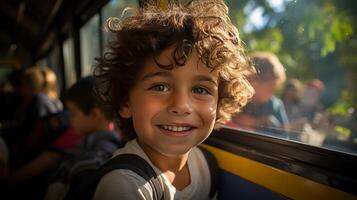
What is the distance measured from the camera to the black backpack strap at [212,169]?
1.23 meters

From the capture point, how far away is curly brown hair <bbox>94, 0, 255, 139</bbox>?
977mm

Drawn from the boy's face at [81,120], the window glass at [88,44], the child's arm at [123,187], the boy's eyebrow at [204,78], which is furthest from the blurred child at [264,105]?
the window glass at [88,44]

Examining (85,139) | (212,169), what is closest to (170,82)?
(212,169)

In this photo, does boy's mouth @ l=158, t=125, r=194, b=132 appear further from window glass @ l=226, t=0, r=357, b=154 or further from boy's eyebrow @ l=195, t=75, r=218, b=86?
window glass @ l=226, t=0, r=357, b=154

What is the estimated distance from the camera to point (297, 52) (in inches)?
63.8

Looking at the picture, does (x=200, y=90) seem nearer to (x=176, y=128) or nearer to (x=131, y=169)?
(x=176, y=128)

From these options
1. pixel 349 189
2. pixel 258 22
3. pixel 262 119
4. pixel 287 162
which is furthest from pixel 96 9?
pixel 349 189

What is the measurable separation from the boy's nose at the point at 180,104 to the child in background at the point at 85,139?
1.93 ft

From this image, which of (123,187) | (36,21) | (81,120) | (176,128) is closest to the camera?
(123,187)

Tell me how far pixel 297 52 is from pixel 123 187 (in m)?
1.09

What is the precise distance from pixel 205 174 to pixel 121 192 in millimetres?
420

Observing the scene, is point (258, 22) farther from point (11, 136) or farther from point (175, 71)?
point (11, 136)

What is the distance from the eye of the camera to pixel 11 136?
15.5 feet

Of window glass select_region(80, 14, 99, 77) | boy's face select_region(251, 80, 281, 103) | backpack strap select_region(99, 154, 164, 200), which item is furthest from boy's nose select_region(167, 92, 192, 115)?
window glass select_region(80, 14, 99, 77)
